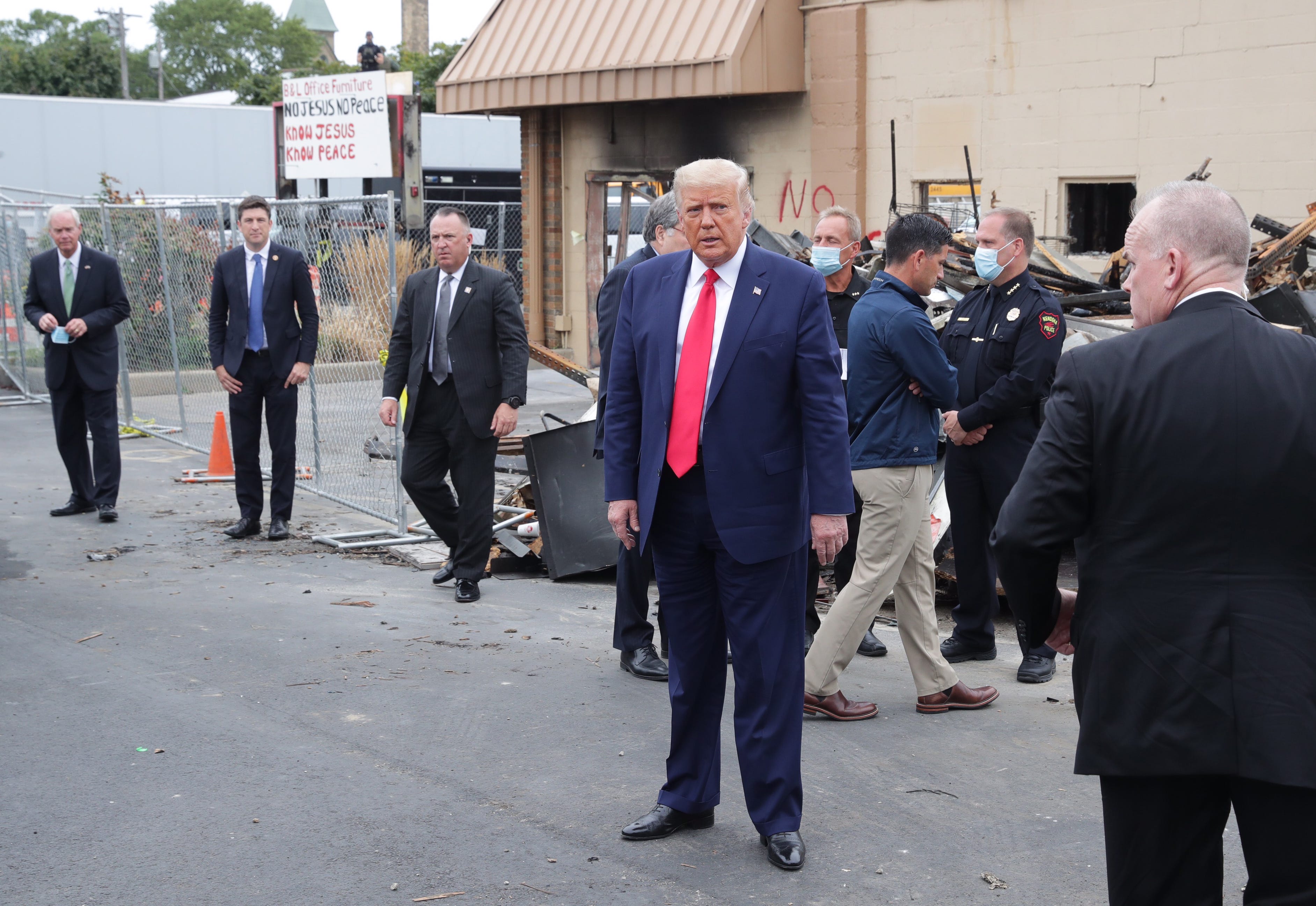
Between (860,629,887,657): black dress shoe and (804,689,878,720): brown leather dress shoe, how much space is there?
100 cm

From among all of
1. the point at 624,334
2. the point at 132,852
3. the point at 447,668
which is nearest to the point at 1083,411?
the point at 624,334

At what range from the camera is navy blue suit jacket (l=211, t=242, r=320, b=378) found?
860 cm

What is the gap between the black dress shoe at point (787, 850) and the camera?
388cm

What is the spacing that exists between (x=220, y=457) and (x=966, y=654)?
23.0 feet

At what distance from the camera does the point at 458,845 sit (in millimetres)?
4035

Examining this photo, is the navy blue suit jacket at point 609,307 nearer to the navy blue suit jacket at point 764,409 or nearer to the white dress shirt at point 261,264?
the navy blue suit jacket at point 764,409

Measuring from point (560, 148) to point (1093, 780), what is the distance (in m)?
12.7

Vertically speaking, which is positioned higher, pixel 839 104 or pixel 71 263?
pixel 839 104

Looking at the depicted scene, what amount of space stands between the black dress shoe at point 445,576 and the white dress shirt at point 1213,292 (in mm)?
5552

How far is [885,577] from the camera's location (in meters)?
5.16

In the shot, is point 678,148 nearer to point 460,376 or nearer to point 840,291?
point 460,376

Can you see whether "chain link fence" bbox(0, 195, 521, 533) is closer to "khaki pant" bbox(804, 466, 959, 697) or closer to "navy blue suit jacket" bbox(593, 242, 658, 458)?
"navy blue suit jacket" bbox(593, 242, 658, 458)

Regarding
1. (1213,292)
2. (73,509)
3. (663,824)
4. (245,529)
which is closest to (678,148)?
(245,529)

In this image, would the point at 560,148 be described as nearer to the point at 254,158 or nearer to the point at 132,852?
the point at 132,852
